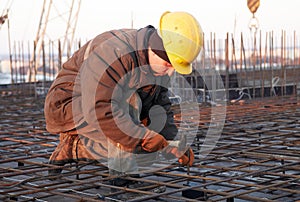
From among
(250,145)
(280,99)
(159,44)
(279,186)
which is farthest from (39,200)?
(280,99)

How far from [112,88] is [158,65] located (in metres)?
0.35

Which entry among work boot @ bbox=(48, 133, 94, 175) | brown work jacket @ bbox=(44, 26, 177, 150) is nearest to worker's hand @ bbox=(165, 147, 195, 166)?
brown work jacket @ bbox=(44, 26, 177, 150)

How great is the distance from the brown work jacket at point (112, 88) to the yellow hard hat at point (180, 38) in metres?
0.13

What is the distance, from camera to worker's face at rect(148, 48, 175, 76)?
3.81 meters

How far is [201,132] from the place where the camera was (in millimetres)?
6340

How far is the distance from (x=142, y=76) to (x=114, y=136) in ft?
1.51

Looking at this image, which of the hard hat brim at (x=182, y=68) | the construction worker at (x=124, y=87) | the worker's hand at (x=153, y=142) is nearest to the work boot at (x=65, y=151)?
the construction worker at (x=124, y=87)

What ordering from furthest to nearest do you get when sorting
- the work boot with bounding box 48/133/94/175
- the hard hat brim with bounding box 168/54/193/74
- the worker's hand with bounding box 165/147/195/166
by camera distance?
the work boot with bounding box 48/133/94/175 → the worker's hand with bounding box 165/147/195/166 → the hard hat brim with bounding box 168/54/193/74

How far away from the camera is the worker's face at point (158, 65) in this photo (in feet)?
12.5

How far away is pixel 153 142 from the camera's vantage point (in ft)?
12.7

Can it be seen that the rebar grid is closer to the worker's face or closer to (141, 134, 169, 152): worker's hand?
(141, 134, 169, 152): worker's hand

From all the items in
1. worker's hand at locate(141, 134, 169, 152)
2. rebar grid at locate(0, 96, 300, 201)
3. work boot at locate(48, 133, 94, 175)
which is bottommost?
rebar grid at locate(0, 96, 300, 201)

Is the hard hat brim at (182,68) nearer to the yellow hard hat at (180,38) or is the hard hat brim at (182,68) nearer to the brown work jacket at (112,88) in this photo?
the yellow hard hat at (180,38)

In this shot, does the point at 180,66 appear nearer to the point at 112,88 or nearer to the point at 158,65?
→ the point at 158,65
